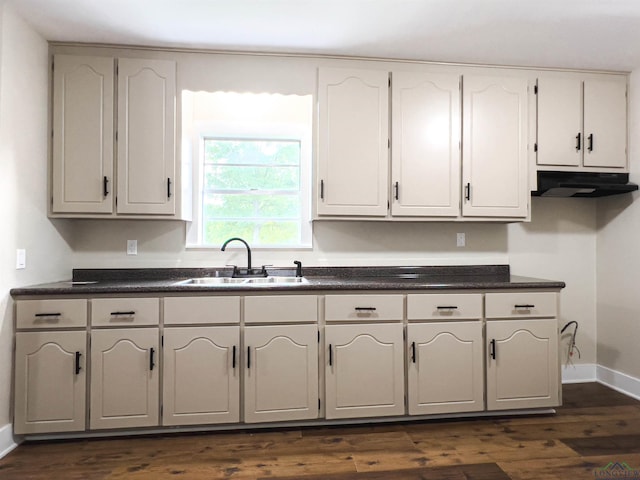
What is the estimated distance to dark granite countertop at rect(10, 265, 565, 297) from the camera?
209 cm

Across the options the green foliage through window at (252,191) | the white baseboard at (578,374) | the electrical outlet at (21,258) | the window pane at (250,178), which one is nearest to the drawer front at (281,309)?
the green foliage through window at (252,191)

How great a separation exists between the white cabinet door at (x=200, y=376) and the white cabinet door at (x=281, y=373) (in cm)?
9

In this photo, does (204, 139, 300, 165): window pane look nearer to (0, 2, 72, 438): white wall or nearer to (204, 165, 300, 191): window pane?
(204, 165, 300, 191): window pane

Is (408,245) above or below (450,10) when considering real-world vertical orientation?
below

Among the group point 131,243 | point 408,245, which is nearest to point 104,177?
point 131,243

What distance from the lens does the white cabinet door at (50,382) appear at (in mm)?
2004

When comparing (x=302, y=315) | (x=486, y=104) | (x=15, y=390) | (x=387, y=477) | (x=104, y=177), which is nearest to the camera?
(x=387, y=477)

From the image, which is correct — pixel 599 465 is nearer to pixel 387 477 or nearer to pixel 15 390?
pixel 387 477

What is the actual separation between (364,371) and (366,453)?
433 millimetres

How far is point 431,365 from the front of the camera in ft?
7.37

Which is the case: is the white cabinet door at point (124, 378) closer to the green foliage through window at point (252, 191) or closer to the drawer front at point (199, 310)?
the drawer front at point (199, 310)

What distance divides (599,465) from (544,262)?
1.54 meters

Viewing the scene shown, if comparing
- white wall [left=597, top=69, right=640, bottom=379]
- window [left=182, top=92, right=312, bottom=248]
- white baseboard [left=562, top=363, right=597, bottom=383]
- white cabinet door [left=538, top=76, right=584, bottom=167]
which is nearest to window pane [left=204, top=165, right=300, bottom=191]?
window [left=182, top=92, right=312, bottom=248]

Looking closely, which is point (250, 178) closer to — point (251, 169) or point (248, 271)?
point (251, 169)
